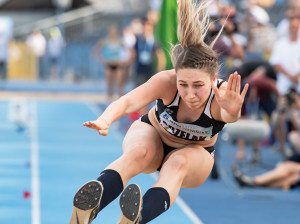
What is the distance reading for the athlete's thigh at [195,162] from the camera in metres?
4.72

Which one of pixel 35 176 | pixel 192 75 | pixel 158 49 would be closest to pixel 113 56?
pixel 158 49

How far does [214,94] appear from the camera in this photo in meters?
4.60

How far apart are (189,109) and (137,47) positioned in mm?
11332

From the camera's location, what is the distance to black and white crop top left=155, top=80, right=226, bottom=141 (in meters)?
4.73

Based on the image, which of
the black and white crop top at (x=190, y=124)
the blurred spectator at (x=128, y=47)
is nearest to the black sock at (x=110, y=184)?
the black and white crop top at (x=190, y=124)

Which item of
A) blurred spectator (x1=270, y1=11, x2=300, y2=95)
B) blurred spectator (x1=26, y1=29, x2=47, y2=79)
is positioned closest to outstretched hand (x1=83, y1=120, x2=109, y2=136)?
blurred spectator (x1=270, y1=11, x2=300, y2=95)

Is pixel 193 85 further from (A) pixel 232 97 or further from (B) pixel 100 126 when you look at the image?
(B) pixel 100 126

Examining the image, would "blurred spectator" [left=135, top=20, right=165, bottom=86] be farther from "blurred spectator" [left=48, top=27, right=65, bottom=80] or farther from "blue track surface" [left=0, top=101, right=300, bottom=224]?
"blurred spectator" [left=48, top=27, right=65, bottom=80]

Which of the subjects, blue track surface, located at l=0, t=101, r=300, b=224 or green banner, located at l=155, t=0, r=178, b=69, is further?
green banner, located at l=155, t=0, r=178, b=69

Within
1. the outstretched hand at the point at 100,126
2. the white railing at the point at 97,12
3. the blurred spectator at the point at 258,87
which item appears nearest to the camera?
the outstretched hand at the point at 100,126

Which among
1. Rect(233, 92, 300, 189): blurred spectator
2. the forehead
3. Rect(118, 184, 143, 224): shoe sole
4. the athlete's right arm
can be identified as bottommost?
Rect(233, 92, 300, 189): blurred spectator

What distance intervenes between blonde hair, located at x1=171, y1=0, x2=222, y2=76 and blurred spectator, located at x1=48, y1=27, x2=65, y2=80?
2181 centimetres

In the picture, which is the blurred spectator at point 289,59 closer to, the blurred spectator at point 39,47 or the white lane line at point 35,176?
the white lane line at point 35,176

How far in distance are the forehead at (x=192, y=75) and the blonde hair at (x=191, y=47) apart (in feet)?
0.09
